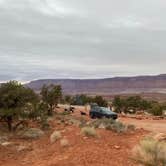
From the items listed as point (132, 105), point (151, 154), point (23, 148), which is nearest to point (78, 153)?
point (151, 154)

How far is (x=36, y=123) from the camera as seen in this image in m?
30.9

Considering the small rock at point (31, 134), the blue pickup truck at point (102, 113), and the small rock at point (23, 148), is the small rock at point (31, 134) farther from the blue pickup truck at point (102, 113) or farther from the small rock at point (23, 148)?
the blue pickup truck at point (102, 113)

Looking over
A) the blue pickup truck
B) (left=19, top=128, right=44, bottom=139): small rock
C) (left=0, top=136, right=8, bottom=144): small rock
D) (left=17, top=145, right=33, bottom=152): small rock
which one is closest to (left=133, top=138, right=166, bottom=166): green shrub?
(left=17, top=145, right=33, bottom=152): small rock

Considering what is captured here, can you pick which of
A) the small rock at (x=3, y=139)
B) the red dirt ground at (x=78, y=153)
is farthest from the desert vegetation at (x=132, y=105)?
the red dirt ground at (x=78, y=153)

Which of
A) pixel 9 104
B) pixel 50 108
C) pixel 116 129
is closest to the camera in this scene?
pixel 116 129

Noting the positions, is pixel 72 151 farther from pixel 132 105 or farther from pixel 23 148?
pixel 132 105

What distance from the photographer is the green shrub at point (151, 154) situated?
1130cm

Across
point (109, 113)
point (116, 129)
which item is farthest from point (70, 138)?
point (109, 113)

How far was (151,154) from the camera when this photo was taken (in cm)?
1142

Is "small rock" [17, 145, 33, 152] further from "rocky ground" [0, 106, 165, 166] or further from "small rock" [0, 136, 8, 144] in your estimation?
"small rock" [0, 136, 8, 144]

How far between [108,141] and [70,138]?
2.35m

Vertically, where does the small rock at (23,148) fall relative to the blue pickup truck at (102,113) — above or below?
below

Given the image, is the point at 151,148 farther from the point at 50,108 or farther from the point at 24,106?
the point at 50,108

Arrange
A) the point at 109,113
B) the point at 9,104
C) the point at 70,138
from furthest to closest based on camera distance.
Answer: the point at 109,113
the point at 9,104
the point at 70,138
